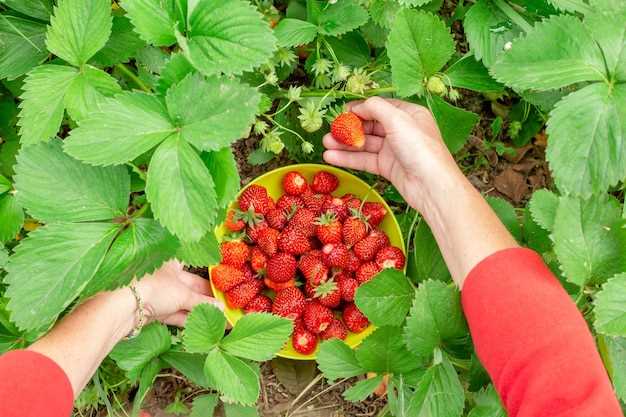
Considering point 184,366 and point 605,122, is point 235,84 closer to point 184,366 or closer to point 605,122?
point 605,122

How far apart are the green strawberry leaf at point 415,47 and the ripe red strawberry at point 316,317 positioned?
0.56m

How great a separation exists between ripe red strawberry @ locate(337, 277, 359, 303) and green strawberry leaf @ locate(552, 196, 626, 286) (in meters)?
0.57

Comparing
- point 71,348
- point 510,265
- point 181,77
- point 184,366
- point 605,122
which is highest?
point 181,77

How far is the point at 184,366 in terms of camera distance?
137 centimetres

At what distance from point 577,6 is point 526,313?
21.1 inches

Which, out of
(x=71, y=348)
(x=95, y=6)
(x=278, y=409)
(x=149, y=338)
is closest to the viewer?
(x=95, y=6)

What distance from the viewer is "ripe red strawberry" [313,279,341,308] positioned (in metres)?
1.50

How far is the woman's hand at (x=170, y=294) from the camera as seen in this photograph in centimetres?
136

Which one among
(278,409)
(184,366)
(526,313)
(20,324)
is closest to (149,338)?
(184,366)

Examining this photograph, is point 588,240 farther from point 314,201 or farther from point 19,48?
point 19,48

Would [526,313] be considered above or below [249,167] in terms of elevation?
above

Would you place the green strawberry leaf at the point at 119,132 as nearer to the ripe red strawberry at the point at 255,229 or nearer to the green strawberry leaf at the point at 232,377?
the green strawberry leaf at the point at 232,377

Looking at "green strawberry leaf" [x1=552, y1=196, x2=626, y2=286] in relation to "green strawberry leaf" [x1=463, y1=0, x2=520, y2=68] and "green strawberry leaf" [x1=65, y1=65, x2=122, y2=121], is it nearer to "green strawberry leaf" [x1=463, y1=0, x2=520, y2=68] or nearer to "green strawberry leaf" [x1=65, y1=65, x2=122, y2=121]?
"green strawberry leaf" [x1=463, y1=0, x2=520, y2=68]

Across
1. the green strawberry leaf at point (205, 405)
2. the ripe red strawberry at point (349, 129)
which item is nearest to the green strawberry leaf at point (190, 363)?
the green strawberry leaf at point (205, 405)
